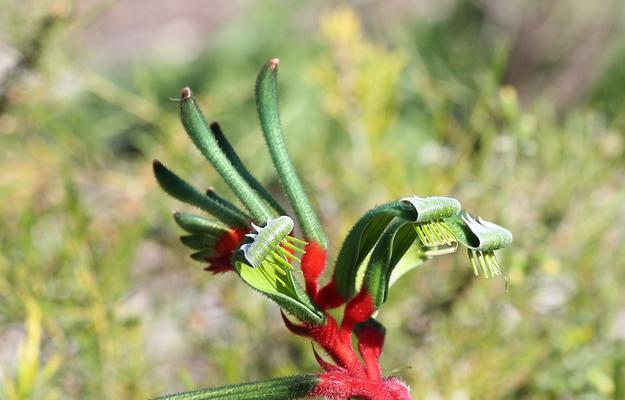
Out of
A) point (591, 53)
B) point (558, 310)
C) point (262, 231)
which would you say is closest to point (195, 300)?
point (558, 310)

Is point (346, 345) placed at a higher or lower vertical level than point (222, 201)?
lower

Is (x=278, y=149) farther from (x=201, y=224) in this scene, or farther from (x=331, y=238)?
(x=331, y=238)

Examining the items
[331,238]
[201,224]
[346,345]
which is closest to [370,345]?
[346,345]

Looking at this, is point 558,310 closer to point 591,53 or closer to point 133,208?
point 133,208

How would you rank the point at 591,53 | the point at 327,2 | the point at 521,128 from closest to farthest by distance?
the point at 521,128 < the point at 591,53 < the point at 327,2

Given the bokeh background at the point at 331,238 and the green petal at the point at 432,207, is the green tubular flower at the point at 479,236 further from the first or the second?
the bokeh background at the point at 331,238

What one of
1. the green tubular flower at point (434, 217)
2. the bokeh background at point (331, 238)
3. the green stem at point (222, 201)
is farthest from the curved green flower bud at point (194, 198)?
the bokeh background at point (331, 238)

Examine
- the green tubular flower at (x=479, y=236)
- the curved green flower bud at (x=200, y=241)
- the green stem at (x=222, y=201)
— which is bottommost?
the green tubular flower at (x=479, y=236)
